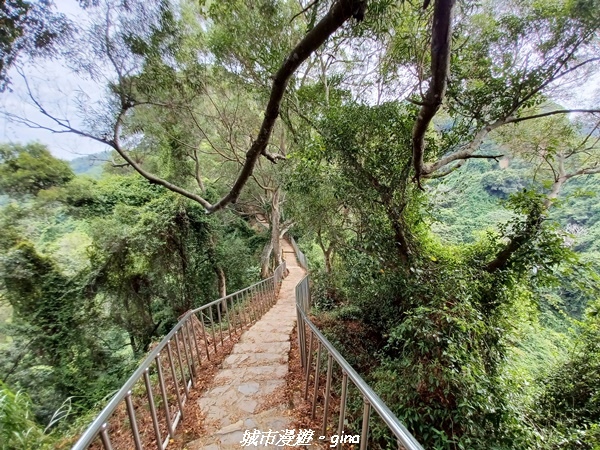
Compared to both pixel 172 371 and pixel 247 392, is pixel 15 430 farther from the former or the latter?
pixel 247 392

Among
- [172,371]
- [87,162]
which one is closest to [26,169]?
[87,162]

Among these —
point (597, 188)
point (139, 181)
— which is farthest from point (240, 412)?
point (597, 188)

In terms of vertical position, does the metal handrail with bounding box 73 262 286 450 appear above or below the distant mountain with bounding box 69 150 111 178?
below

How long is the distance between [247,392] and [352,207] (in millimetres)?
2951

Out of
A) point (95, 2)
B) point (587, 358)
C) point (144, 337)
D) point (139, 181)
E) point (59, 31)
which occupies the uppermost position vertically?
point (95, 2)

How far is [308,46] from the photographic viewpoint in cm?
271

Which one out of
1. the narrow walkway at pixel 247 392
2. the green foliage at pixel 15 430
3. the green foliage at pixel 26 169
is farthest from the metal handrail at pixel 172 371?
the green foliage at pixel 26 169

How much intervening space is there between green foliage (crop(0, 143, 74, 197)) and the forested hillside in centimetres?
4

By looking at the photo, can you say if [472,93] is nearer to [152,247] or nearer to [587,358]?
[587,358]

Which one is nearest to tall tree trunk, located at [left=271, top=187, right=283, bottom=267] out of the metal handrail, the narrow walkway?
the metal handrail

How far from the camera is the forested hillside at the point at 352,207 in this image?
2.91 m

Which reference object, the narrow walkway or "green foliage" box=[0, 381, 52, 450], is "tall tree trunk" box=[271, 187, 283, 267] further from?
"green foliage" box=[0, 381, 52, 450]

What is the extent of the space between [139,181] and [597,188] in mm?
21431

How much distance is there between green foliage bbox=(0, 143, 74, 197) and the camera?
6531mm
